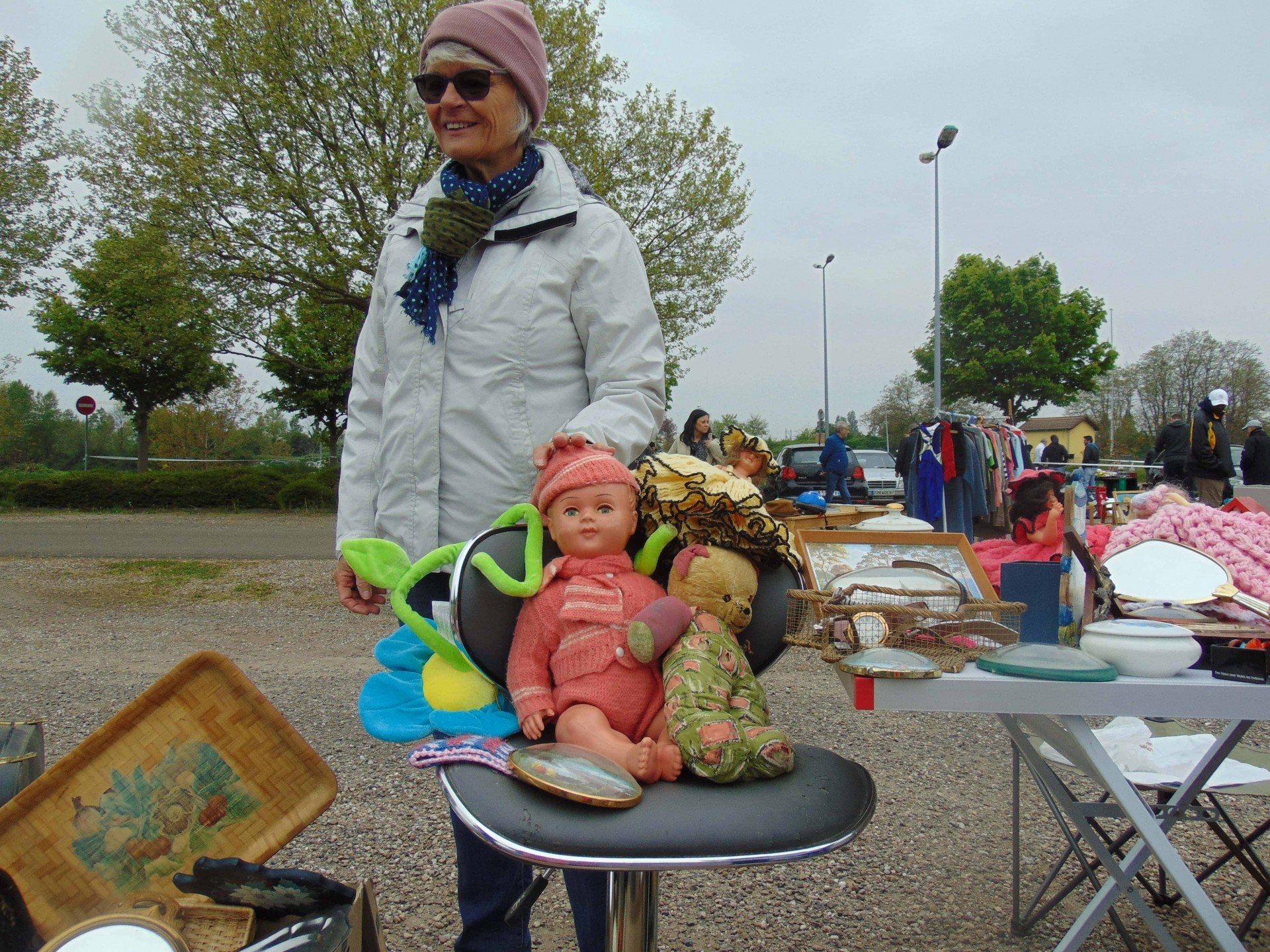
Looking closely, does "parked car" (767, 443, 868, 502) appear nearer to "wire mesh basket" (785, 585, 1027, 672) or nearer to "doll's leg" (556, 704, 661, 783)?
"wire mesh basket" (785, 585, 1027, 672)

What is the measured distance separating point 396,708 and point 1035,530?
6.34 feet

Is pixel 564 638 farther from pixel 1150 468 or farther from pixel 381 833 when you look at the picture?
pixel 1150 468

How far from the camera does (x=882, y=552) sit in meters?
1.61

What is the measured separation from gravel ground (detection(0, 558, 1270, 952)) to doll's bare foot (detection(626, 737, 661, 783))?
1.09 m

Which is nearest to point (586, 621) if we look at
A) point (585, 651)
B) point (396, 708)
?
point (585, 651)

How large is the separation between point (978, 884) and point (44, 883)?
2.18 meters

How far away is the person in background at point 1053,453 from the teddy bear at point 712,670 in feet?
51.8

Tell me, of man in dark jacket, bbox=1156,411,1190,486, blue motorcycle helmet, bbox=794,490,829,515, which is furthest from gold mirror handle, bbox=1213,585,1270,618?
man in dark jacket, bbox=1156,411,1190,486

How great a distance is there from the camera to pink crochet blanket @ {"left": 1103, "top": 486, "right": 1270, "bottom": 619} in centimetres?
156

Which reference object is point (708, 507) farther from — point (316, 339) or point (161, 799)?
point (316, 339)

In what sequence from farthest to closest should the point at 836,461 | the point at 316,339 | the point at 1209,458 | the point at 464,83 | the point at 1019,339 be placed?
1. the point at 1019,339
2. the point at 316,339
3. the point at 836,461
4. the point at 1209,458
5. the point at 464,83

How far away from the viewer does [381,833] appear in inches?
104

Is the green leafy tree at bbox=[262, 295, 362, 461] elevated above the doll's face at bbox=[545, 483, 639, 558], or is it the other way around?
the green leafy tree at bbox=[262, 295, 362, 461]

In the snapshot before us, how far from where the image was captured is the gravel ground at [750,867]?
6.98 ft
